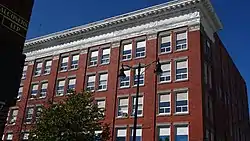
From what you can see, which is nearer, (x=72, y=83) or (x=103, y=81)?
(x=103, y=81)

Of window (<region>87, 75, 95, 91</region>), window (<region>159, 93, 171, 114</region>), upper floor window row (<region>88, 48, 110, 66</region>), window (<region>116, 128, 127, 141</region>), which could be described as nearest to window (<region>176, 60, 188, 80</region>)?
window (<region>159, 93, 171, 114</region>)

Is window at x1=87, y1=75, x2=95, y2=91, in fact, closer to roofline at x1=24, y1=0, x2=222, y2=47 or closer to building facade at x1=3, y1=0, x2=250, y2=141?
building facade at x1=3, y1=0, x2=250, y2=141

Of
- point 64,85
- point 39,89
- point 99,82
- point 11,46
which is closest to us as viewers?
point 11,46

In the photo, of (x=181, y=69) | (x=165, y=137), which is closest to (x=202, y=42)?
(x=181, y=69)

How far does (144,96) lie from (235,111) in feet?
65.8

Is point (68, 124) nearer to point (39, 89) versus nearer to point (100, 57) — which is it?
point (100, 57)

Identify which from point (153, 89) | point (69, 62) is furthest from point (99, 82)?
point (153, 89)

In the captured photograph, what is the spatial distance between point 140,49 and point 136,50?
1.70 feet

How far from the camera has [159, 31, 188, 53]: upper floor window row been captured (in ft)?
114

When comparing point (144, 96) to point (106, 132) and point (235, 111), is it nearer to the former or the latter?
point (106, 132)

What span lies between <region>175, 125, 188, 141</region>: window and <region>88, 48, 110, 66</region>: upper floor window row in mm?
12634

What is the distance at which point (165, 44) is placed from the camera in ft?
118

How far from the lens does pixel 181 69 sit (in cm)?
3356

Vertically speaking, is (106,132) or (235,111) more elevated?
(235,111)
